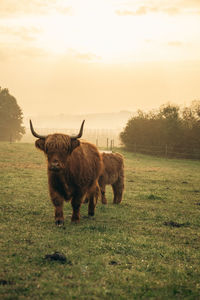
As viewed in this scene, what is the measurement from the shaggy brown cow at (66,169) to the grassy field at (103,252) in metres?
0.60

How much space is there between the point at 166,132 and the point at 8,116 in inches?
1202

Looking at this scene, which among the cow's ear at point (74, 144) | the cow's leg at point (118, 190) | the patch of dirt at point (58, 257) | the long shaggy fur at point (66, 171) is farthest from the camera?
the cow's leg at point (118, 190)

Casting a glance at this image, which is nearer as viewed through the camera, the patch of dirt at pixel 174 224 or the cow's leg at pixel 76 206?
the cow's leg at pixel 76 206

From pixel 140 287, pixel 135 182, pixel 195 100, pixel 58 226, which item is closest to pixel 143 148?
pixel 195 100

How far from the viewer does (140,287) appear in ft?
14.8

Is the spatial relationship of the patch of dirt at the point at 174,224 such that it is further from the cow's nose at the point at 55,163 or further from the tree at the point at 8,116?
the tree at the point at 8,116

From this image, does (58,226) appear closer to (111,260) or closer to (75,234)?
(75,234)

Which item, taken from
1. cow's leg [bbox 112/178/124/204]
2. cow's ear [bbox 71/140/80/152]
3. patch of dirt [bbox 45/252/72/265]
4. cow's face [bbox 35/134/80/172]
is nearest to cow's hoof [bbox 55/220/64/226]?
cow's face [bbox 35/134/80/172]

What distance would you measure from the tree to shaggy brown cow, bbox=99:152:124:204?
162 ft

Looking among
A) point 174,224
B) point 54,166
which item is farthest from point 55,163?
point 174,224

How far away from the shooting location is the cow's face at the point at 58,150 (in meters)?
7.05

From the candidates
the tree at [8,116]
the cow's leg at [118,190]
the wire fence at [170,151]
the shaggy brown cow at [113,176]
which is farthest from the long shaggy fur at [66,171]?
the tree at [8,116]

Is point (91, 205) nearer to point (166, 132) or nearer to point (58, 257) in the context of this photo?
point (58, 257)

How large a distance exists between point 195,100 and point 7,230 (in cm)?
3629
